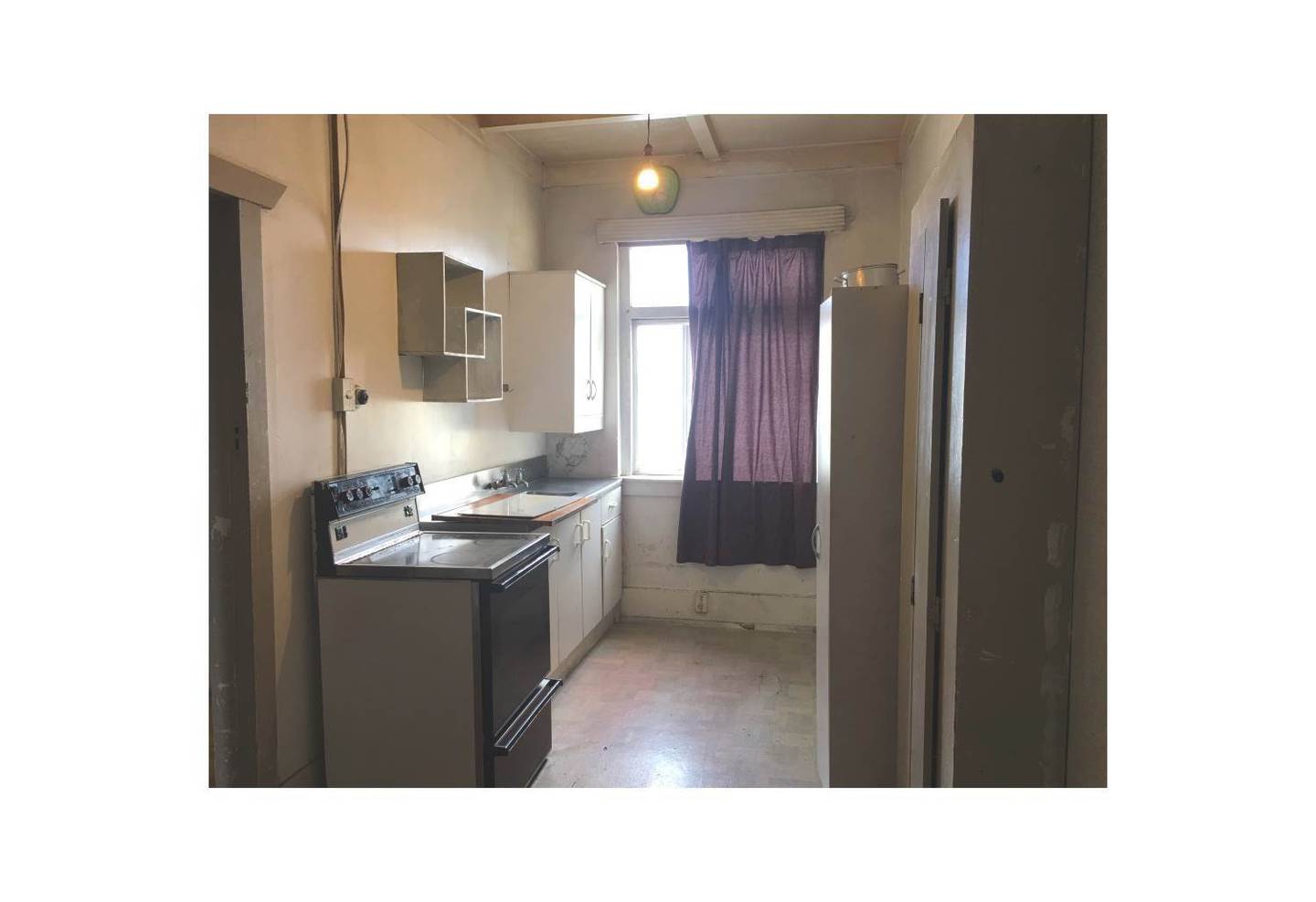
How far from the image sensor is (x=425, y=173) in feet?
9.82

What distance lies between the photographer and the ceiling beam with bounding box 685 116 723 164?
3.47 metres

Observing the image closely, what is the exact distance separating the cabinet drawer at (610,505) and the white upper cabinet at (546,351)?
44 centimetres

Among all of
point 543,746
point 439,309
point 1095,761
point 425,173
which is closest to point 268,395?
point 439,309

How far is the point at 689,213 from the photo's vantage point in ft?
13.9

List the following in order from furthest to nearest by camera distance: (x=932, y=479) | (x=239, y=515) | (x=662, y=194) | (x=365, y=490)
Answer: (x=662, y=194)
(x=365, y=490)
(x=239, y=515)
(x=932, y=479)

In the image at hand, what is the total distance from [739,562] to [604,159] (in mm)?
2578

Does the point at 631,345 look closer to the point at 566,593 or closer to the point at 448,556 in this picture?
the point at 566,593

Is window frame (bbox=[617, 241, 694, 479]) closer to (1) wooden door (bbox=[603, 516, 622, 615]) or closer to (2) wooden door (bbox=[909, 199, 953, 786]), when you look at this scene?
(1) wooden door (bbox=[603, 516, 622, 615])

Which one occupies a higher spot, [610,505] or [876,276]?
[876,276]

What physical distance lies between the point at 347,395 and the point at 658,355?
93.1 inches

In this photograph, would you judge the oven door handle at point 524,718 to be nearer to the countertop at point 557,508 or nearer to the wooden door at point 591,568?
the countertop at point 557,508

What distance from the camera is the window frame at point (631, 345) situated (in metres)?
4.38

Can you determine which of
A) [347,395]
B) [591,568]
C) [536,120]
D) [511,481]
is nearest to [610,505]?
[591,568]

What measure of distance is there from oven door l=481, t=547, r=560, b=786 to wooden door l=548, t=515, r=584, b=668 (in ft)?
1.75
